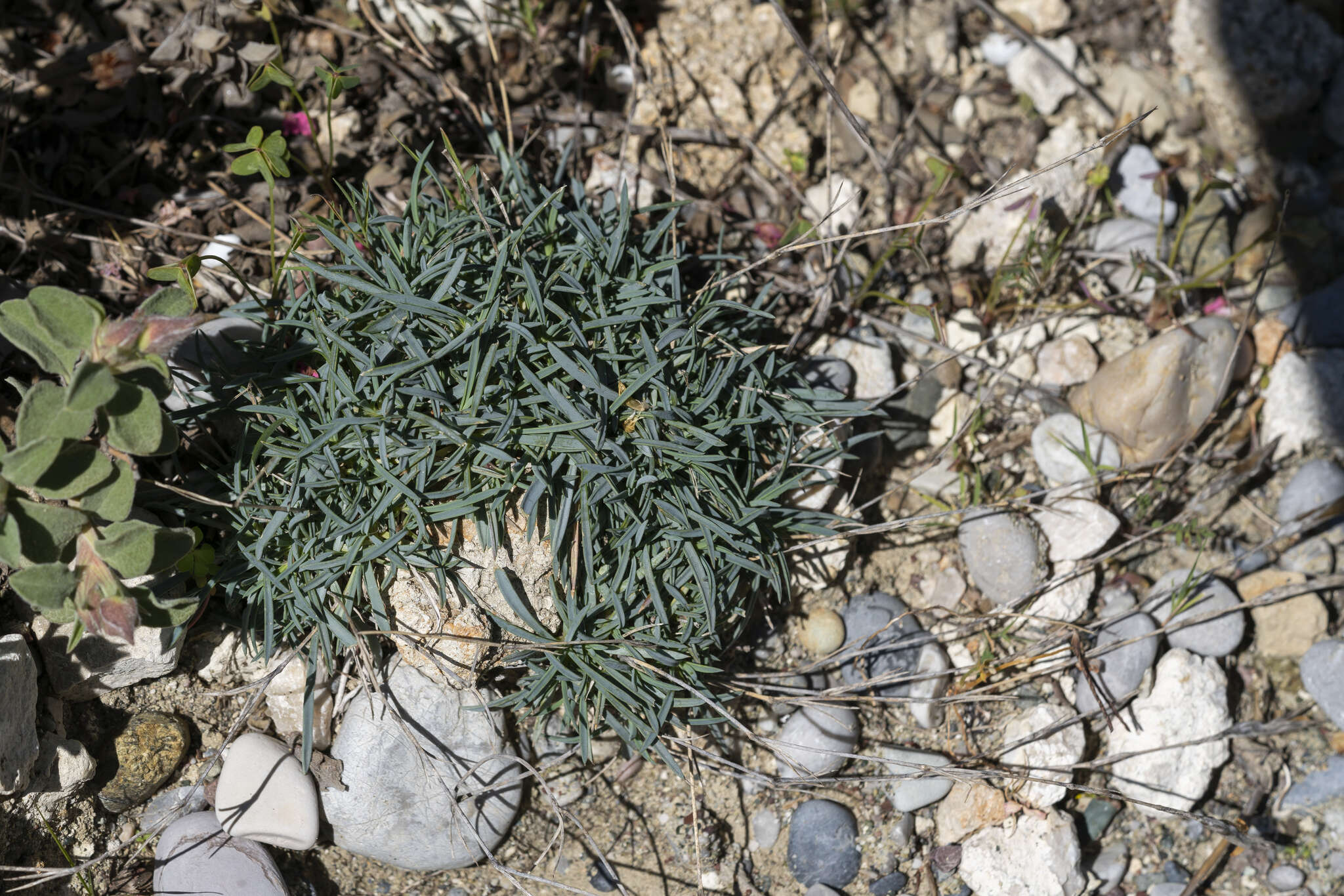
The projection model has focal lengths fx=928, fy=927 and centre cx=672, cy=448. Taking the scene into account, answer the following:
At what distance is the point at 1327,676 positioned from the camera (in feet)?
9.65

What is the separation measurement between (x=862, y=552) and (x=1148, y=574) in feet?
3.23

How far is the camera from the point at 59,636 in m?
2.32

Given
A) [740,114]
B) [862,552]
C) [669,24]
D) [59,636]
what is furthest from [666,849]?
[669,24]

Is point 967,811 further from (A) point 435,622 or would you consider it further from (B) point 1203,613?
(A) point 435,622

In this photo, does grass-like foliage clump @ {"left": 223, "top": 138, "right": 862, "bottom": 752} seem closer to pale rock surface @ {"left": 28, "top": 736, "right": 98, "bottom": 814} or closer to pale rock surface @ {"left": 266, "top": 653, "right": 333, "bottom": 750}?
pale rock surface @ {"left": 266, "top": 653, "right": 333, "bottom": 750}

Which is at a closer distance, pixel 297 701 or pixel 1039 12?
pixel 297 701

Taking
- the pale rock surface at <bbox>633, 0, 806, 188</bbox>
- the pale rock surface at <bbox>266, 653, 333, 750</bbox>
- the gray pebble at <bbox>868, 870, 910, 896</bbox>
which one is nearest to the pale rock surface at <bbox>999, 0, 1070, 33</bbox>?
the pale rock surface at <bbox>633, 0, 806, 188</bbox>

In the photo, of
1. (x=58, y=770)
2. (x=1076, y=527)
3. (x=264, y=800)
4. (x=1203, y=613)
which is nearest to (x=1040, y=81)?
(x=1076, y=527)

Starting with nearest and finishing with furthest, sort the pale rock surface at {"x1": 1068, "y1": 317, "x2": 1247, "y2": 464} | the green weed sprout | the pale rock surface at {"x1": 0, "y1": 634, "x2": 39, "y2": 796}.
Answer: the green weed sprout, the pale rock surface at {"x1": 0, "y1": 634, "x2": 39, "y2": 796}, the pale rock surface at {"x1": 1068, "y1": 317, "x2": 1247, "y2": 464}

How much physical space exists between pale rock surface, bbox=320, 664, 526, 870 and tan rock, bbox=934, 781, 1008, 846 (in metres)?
1.26

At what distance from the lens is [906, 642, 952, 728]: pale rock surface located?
2830 millimetres

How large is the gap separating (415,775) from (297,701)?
387 millimetres

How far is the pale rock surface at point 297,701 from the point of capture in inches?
98.1

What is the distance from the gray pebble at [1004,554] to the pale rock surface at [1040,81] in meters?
1.70
